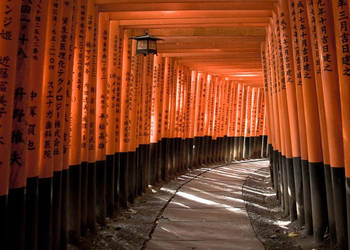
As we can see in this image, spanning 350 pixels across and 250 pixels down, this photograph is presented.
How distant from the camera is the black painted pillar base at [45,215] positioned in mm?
4105

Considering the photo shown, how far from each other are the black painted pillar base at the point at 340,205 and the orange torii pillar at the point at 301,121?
1079mm

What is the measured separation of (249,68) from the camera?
1330 centimetres

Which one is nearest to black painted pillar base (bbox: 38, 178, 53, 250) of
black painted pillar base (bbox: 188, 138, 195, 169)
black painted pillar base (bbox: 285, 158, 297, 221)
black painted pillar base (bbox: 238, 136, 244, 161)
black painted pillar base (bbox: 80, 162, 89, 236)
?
black painted pillar base (bbox: 80, 162, 89, 236)

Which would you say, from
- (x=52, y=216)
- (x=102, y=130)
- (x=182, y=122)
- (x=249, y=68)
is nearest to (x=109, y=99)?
(x=102, y=130)

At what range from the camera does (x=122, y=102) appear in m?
7.59

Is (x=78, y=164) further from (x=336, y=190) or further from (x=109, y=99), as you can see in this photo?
(x=336, y=190)

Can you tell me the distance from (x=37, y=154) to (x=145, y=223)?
3034 mm

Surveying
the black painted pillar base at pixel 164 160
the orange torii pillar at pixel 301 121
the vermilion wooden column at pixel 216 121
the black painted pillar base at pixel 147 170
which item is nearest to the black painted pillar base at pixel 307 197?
the orange torii pillar at pixel 301 121

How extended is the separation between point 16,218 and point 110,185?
134 inches

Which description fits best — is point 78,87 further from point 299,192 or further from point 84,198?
point 299,192

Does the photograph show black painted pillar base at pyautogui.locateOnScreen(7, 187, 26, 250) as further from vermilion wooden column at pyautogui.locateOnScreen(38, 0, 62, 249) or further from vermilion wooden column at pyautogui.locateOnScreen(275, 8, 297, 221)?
vermilion wooden column at pyautogui.locateOnScreen(275, 8, 297, 221)

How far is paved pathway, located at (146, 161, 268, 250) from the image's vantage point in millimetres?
5250

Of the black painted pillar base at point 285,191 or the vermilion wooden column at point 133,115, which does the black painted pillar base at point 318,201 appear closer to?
the black painted pillar base at point 285,191

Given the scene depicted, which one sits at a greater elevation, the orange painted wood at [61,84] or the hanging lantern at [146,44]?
the hanging lantern at [146,44]
